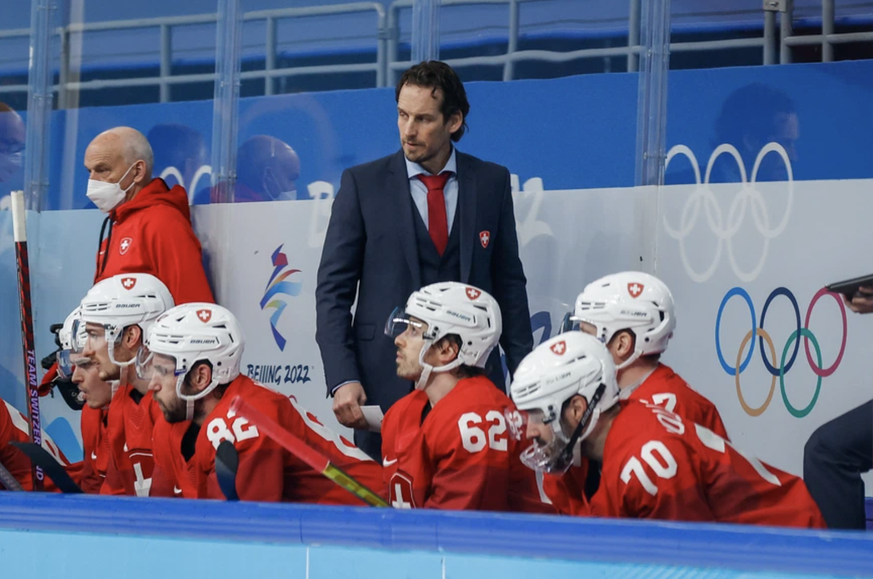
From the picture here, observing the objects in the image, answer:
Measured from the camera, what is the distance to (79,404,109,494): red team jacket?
4.64m

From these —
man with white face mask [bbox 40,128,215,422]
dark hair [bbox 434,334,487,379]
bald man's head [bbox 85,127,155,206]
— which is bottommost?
dark hair [bbox 434,334,487,379]

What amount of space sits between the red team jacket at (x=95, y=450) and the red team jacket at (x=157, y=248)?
55 cm

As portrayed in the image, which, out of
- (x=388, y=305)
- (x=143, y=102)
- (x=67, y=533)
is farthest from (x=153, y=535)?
(x=143, y=102)

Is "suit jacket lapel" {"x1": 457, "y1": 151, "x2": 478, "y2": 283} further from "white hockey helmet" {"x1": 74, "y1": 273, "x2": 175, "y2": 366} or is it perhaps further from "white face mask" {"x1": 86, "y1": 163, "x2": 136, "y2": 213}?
"white face mask" {"x1": 86, "y1": 163, "x2": 136, "y2": 213}

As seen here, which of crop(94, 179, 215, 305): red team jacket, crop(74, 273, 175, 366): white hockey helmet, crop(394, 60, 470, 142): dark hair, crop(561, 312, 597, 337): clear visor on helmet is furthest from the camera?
crop(94, 179, 215, 305): red team jacket

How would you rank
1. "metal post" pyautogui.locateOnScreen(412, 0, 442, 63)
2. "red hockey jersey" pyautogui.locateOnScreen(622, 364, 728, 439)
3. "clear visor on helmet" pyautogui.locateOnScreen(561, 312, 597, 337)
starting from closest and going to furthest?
"red hockey jersey" pyautogui.locateOnScreen(622, 364, 728, 439)
"clear visor on helmet" pyautogui.locateOnScreen(561, 312, 597, 337)
"metal post" pyautogui.locateOnScreen(412, 0, 442, 63)

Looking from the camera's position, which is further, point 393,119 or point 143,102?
point 143,102

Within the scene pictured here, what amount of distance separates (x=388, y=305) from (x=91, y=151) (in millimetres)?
1623

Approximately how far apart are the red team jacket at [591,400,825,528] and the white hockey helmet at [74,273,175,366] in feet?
6.45

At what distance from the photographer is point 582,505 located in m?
3.34

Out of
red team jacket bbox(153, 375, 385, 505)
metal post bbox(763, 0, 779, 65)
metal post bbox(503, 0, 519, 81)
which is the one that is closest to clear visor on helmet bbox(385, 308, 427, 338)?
red team jacket bbox(153, 375, 385, 505)

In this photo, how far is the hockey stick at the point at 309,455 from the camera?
322 centimetres

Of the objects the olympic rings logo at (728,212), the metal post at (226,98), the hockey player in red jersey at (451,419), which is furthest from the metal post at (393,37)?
the hockey player in red jersey at (451,419)

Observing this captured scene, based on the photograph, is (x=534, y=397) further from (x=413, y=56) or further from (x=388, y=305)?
(x=413, y=56)
